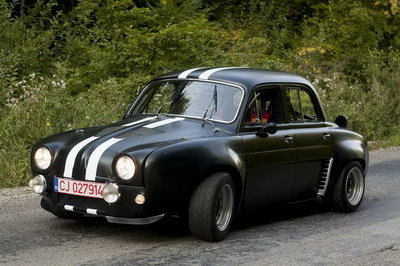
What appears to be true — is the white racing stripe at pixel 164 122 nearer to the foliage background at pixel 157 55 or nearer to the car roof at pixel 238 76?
the car roof at pixel 238 76

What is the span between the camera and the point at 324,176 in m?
8.95

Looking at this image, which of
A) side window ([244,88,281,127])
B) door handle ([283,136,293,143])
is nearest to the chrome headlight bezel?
side window ([244,88,281,127])

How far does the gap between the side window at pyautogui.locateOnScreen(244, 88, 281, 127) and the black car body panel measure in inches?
1.0

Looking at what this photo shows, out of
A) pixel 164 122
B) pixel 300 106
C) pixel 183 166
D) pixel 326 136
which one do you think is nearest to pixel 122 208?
pixel 183 166

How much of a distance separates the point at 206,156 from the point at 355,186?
2.78 metres

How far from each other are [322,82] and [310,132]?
9.98 meters

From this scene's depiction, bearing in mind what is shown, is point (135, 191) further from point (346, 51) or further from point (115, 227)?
point (346, 51)

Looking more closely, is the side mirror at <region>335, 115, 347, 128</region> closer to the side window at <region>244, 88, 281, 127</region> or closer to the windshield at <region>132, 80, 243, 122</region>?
the side window at <region>244, 88, 281, 127</region>

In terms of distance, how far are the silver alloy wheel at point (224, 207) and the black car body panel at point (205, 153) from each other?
0.62ft

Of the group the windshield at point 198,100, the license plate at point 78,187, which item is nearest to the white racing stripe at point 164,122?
the windshield at point 198,100

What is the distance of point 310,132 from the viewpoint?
8797 mm

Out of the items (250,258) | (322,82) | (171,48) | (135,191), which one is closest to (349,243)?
(250,258)

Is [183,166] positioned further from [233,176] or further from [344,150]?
[344,150]

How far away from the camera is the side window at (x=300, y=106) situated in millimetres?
8750
